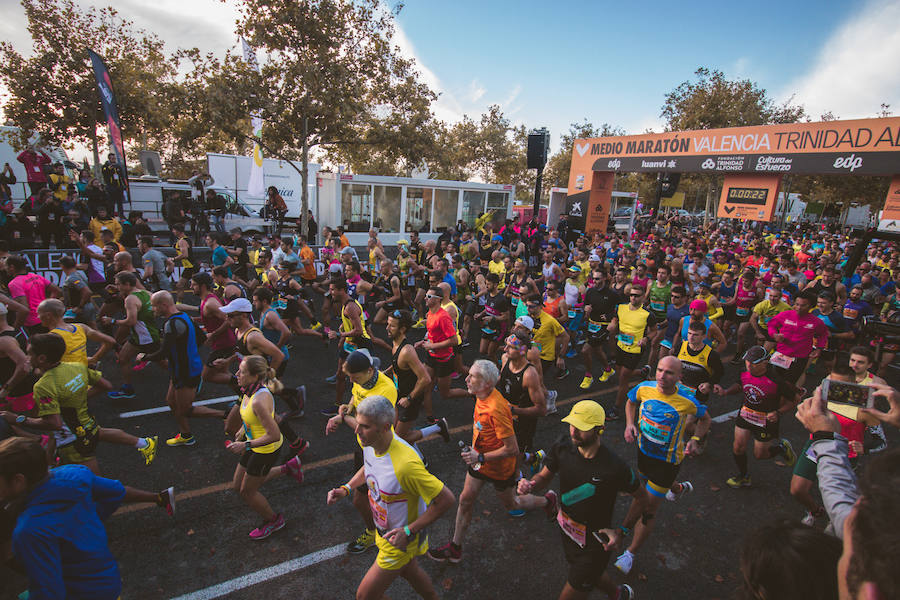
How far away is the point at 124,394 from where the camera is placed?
6398 mm

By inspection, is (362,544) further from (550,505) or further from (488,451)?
(550,505)

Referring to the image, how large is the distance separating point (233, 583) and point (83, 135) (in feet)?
84.1

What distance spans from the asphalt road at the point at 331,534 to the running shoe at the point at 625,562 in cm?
10

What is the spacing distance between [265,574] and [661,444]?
3.54 meters

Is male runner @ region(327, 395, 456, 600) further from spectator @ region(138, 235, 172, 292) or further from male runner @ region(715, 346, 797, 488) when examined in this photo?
spectator @ region(138, 235, 172, 292)

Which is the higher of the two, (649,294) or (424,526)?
(649,294)

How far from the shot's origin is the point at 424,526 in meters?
2.74

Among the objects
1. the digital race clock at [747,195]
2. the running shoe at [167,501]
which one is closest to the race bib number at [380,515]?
the running shoe at [167,501]

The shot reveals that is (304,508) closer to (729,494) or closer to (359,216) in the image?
(729,494)

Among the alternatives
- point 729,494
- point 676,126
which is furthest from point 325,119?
point 676,126

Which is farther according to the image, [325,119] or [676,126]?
[676,126]

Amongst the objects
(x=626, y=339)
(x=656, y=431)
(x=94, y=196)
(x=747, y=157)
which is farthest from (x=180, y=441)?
(x=747, y=157)

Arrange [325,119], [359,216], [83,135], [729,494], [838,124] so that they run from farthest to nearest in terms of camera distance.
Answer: [83,135], [359,216], [325,119], [838,124], [729,494]

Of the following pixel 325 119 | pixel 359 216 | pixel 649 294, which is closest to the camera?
pixel 649 294
